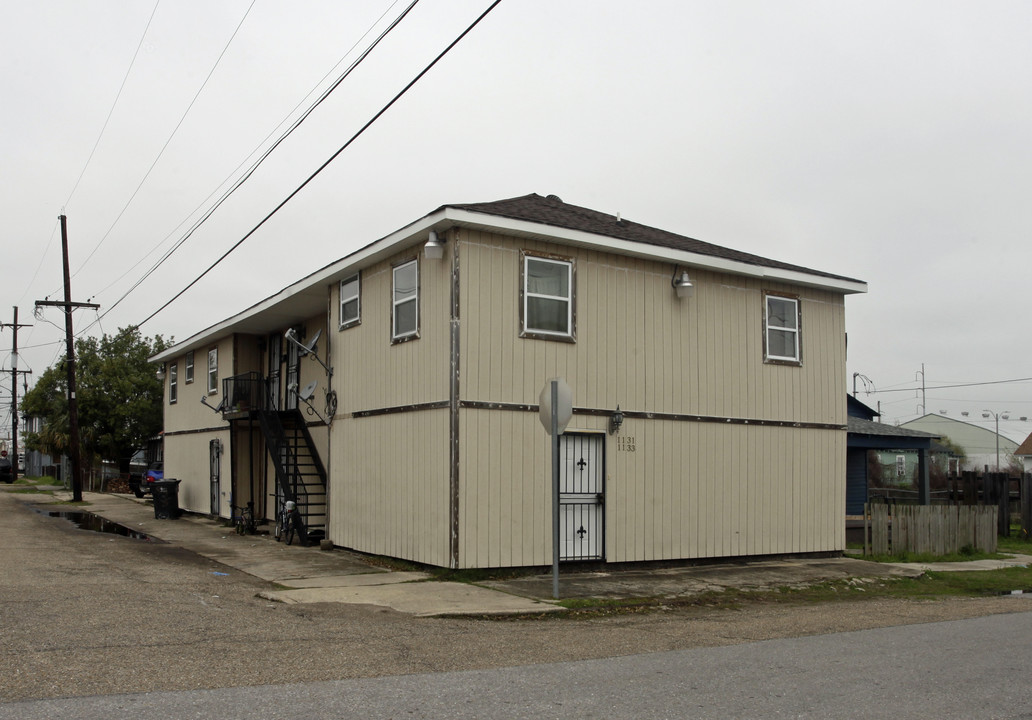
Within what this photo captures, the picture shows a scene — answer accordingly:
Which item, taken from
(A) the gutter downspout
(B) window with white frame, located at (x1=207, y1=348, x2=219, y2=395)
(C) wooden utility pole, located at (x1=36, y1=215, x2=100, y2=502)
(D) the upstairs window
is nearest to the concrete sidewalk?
(A) the gutter downspout

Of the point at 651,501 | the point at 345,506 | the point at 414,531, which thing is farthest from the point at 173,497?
the point at 651,501

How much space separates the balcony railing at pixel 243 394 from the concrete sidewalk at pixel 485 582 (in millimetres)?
3168

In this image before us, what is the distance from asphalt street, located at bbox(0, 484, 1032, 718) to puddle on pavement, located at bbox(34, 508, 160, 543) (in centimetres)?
770

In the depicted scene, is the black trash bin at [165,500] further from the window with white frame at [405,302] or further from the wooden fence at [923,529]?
the wooden fence at [923,529]

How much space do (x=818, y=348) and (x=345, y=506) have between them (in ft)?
29.3

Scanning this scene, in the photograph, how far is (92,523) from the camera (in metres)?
22.4

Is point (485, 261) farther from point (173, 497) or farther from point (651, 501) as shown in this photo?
point (173, 497)

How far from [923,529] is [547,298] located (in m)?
8.45

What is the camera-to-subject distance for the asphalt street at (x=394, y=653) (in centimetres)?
607

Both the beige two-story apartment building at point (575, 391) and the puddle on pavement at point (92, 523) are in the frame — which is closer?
the beige two-story apartment building at point (575, 391)

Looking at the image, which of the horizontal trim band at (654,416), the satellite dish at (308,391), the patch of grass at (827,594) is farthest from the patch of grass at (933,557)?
the satellite dish at (308,391)

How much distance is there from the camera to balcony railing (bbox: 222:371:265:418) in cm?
2089

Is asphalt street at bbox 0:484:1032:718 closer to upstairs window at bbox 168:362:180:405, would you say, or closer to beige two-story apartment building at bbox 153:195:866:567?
beige two-story apartment building at bbox 153:195:866:567

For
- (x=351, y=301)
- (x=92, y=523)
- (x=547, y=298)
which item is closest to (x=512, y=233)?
(x=547, y=298)
